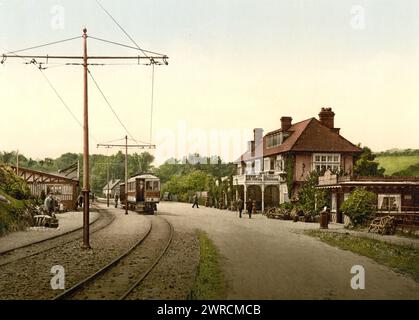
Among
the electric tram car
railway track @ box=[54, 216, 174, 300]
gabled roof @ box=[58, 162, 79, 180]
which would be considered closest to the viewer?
railway track @ box=[54, 216, 174, 300]

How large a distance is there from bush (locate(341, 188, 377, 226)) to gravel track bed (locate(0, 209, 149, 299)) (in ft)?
40.7

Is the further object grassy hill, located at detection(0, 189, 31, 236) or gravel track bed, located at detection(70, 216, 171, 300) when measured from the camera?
grassy hill, located at detection(0, 189, 31, 236)

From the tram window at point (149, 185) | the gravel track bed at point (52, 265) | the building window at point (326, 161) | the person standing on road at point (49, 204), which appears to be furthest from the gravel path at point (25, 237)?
the building window at point (326, 161)

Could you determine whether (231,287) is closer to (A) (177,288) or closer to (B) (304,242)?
(A) (177,288)

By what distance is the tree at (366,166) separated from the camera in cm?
4150

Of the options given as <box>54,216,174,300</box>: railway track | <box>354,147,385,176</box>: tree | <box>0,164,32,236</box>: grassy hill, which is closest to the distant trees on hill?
<box>354,147,385,176</box>: tree

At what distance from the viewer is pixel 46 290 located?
9.95 m

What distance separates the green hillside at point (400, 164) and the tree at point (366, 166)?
11.4 metres

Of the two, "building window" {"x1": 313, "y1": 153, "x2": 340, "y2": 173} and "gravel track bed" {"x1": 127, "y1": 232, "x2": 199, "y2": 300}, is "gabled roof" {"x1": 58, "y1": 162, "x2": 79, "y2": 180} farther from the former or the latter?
"gravel track bed" {"x1": 127, "y1": 232, "x2": 199, "y2": 300}

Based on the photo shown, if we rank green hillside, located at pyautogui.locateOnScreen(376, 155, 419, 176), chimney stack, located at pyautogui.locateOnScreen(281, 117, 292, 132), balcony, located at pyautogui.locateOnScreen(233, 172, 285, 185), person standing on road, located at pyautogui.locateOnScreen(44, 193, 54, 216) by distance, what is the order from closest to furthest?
person standing on road, located at pyautogui.locateOnScreen(44, 193, 54, 216) < balcony, located at pyautogui.locateOnScreen(233, 172, 285, 185) < chimney stack, located at pyautogui.locateOnScreen(281, 117, 292, 132) < green hillside, located at pyautogui.locateOnScreen(376, 155, 419, 176)

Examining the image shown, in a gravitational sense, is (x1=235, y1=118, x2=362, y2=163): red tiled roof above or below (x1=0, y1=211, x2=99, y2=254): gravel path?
above

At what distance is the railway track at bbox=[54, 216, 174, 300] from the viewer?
952 cm

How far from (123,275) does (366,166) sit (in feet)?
114
